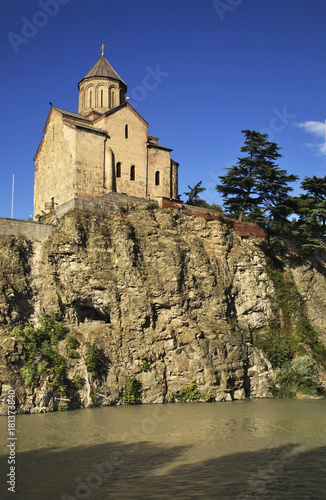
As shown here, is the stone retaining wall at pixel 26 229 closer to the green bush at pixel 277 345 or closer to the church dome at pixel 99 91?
the church dome at pixel 99 91

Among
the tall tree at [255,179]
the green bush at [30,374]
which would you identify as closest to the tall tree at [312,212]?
the tall tree at [255,179]

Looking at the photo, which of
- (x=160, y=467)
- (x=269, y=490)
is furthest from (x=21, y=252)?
(x=269, y=490)

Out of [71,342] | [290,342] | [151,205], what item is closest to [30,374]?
[71,342]

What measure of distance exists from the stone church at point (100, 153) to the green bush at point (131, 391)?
9.97 m

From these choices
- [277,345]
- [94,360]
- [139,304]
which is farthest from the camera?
[277,345]

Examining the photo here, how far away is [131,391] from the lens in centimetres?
2178

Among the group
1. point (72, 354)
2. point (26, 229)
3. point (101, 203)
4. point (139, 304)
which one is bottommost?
point (72, 354)

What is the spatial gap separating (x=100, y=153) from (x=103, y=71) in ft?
22.1

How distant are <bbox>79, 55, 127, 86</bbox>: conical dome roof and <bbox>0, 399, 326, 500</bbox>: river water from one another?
66.7ft

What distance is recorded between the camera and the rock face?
73.9ft

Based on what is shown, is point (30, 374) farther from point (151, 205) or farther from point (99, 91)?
point (99, 91)

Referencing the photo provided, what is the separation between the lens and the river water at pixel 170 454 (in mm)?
10008

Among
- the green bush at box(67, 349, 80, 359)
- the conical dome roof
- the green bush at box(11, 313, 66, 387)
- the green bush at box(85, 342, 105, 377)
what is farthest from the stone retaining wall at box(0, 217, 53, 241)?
the conical dome roof

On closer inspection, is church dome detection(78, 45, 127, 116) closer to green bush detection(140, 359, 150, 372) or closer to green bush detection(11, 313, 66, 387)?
green bush detection(11, 313, 66, 387)
